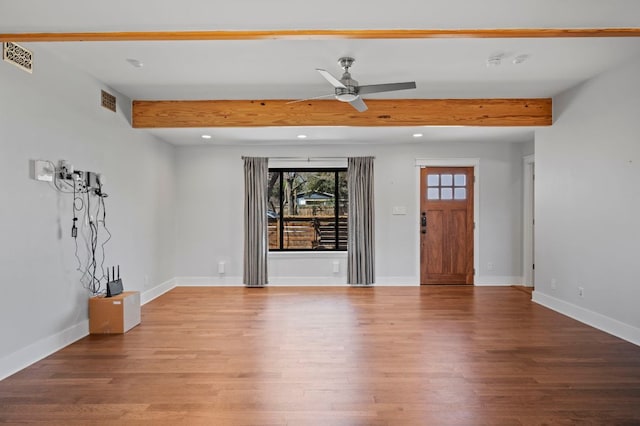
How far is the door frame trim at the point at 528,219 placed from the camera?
5910 mm

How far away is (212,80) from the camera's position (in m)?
3.94

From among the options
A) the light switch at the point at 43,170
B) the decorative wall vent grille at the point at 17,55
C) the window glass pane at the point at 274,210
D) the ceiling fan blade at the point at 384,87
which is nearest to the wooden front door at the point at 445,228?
the window glass pane at the point at 274,210

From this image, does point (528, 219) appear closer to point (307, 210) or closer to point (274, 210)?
point (307, 210)

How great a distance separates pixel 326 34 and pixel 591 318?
399 centimetres

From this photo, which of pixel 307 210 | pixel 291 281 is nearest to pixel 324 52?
pixel 307 210

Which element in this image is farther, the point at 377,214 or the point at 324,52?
the point at 377,214

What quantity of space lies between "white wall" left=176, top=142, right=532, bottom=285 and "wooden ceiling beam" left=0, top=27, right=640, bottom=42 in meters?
3.72

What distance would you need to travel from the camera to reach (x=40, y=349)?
10.2 feet

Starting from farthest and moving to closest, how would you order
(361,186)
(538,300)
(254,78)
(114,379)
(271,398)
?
(361,186) → (538,300) → (254,78) → (114,379) → (271,398)

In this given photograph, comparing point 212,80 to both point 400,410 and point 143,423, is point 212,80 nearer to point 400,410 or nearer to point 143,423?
point 143,423

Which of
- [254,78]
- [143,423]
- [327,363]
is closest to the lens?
[143,423]

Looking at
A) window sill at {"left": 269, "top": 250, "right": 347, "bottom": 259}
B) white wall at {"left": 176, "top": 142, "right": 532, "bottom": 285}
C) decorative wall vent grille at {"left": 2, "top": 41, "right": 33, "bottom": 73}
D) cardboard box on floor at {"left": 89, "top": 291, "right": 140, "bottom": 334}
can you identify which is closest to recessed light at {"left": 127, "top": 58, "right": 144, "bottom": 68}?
decorative wall vent grille at {"left": 2, "top": 41, "right": 33, "bottom": 73}

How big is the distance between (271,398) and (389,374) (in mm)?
920

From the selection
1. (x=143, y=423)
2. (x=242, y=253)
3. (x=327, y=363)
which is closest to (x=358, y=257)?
(x=242, y=253)
